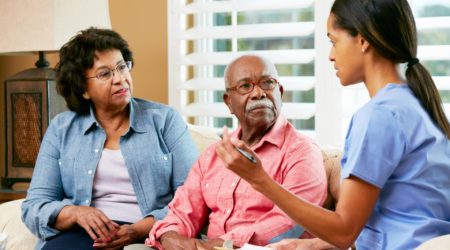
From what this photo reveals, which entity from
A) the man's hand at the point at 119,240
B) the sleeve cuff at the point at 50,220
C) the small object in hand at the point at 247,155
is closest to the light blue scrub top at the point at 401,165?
the small object in hand at the point at 247,155

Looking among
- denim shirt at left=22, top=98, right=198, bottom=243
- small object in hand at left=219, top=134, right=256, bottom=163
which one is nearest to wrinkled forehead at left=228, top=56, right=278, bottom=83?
denim shirt at left=22, top=98, right=198, bottom=243

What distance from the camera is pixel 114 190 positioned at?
101 inches

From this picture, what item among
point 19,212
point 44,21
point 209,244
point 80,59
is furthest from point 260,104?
point 44,21

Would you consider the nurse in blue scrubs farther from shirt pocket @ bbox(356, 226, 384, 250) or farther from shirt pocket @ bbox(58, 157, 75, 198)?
shirt pocket @ bbox(58, 157, 75, 198)

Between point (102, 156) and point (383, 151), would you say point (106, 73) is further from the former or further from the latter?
point (383, 151)

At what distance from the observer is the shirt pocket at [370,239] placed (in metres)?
1.65

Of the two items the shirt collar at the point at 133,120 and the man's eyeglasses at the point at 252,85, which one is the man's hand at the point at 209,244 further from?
the shirt collar at the point at 133,120

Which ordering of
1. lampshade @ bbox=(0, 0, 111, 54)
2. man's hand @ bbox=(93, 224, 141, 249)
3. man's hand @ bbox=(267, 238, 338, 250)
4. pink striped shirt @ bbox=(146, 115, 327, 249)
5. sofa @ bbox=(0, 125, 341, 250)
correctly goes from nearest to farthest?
1. man's hand @ bbox=(267, 238, 338, 250)
2. pink striped shirt @ bbox=(146, 115, 327, 249)
3. sofa @ bbox=(0, 125, 341, 250)
4. man's hand @ bbox=(93, 224, 141, 249)
5. lampshade @ bbox=(0, 0, 111, 54)

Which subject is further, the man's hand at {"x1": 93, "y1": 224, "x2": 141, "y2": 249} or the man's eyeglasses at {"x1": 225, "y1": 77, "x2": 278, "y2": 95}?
the man's hand at {"x1": 93, "y1": 224, "x2": 141, "y2": 249}

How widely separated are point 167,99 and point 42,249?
4.02ft

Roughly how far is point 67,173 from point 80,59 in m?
0.42

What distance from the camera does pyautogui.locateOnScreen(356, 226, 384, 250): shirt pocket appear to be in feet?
5.42

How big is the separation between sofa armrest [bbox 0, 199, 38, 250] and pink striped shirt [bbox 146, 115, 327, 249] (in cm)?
53

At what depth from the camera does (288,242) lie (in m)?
1.98
